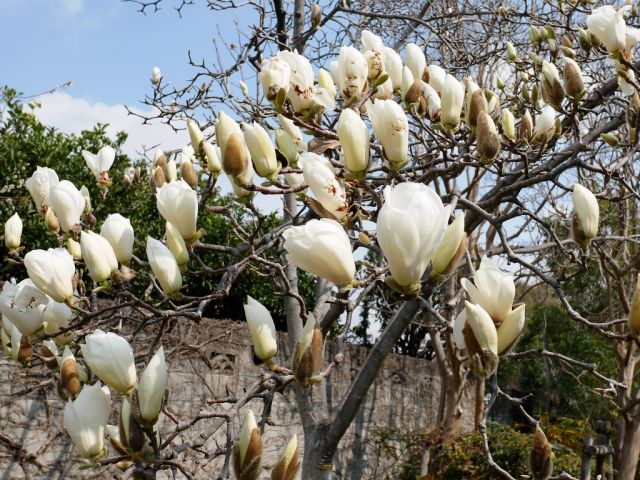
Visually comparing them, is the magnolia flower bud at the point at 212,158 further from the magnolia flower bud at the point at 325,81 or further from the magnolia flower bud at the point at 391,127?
the magnolia flower bud at the point at 391,127

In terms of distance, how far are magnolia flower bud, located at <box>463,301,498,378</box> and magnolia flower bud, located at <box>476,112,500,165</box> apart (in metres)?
0.43


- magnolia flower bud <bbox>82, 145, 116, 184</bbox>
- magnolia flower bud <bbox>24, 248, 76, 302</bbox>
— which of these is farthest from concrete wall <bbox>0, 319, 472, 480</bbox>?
magnolia flower bud <bbox>24, 248, 76, 302</bbox>

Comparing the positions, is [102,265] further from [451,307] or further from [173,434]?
[451,307]

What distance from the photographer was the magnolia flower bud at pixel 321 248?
738 millimetres

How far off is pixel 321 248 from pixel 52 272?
0.49 m

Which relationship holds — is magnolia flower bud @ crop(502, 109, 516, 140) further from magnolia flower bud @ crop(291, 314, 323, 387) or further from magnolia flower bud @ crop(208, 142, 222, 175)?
magnolia flower bud @ crop(291, 314, 323, 387)

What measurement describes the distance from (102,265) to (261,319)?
12.8 inches

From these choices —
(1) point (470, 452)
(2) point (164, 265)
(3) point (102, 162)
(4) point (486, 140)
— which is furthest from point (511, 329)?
(1) point (470, 452)

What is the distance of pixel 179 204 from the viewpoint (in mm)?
1078

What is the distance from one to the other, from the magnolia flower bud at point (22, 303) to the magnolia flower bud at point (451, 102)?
80 cm

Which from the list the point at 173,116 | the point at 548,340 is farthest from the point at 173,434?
the point at 548,340

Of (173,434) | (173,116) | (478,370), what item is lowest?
(173,434)

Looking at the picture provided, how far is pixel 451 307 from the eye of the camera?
3.56ft

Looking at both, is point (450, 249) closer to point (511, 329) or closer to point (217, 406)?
point (511, 329)
